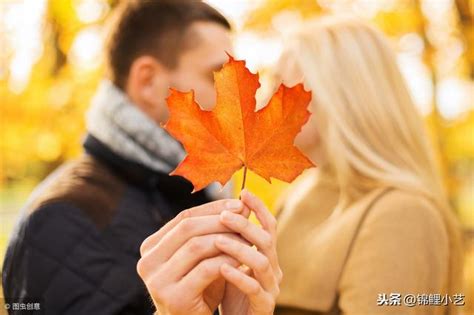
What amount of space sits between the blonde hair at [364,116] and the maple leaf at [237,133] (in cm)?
89

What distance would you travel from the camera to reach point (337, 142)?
184 cm

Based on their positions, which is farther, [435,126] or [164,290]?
[435,126]

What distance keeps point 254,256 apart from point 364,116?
3.47ft

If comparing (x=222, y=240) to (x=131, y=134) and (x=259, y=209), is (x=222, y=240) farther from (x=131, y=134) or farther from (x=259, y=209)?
(x=131, y=134)

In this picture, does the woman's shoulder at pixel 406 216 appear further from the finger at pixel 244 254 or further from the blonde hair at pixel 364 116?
the finger at pixel 244 254

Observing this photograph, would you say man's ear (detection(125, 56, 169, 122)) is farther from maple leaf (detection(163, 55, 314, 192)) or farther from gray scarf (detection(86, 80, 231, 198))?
maple leaf (detection(163, 55, 314, 192))

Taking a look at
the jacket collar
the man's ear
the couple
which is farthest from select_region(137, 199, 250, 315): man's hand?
the man's ear

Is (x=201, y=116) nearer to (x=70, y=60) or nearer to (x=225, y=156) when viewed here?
(x=225, y=156)

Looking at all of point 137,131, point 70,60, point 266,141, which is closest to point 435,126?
point 70,60

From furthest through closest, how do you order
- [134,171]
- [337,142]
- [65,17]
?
1. [65,17]
2. [337,142]
3. [134,171]

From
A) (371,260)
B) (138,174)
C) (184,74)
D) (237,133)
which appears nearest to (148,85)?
(184,74)

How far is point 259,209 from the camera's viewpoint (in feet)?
3.13

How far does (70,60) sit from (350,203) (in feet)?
9.15

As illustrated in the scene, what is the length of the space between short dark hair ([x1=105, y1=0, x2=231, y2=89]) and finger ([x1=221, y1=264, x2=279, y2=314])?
1.09 metres
